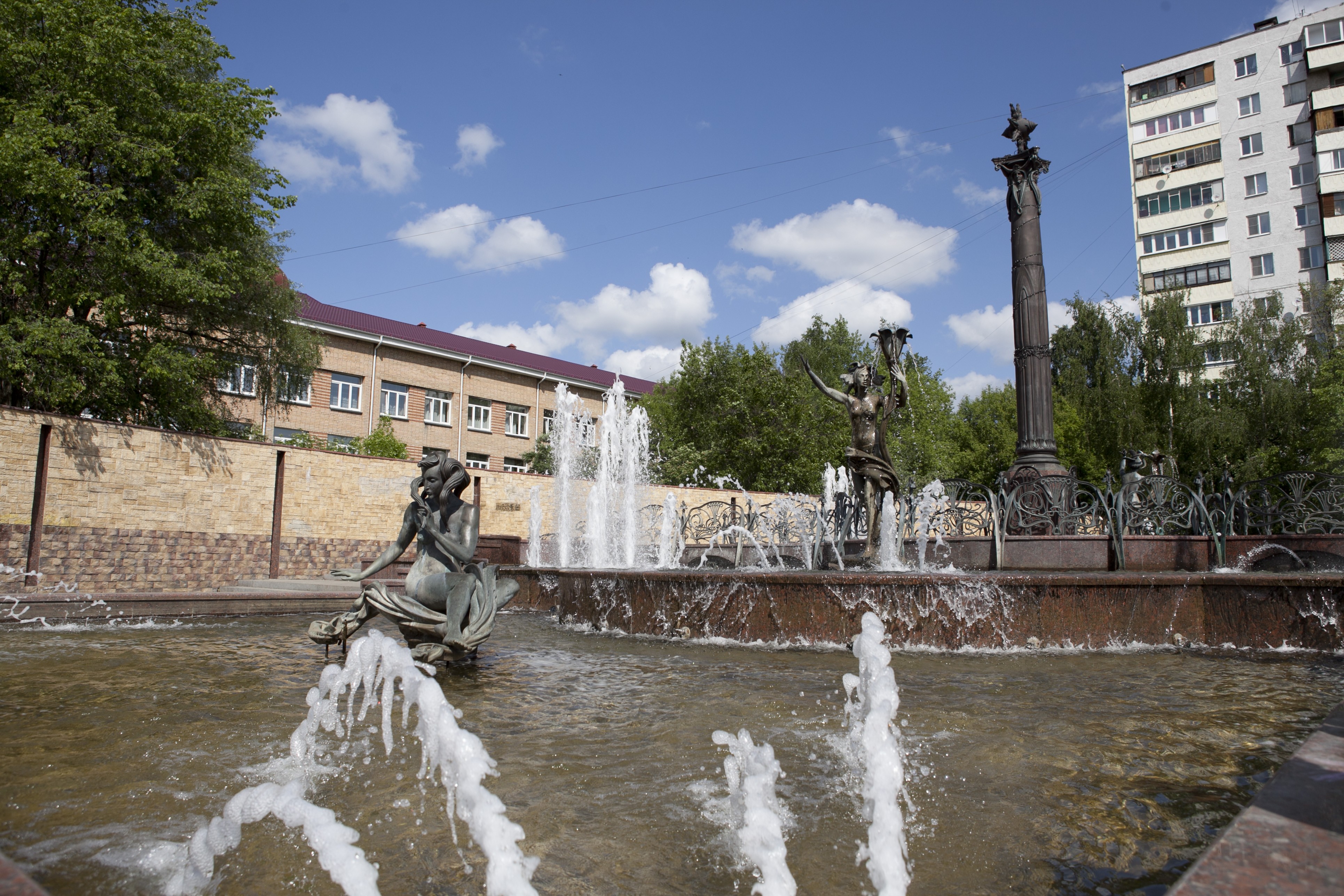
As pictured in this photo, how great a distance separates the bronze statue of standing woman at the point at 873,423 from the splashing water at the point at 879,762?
530 centimetres

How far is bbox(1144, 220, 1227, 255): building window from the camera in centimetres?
3941

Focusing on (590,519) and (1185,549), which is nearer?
(1185,549)

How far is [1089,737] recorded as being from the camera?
3920 mm

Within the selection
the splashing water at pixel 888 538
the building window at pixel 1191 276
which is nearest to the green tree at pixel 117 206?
the splashing water at pixel 888 538

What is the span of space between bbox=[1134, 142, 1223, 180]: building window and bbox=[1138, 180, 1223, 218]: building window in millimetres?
1088

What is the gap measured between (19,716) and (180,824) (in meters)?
2.36

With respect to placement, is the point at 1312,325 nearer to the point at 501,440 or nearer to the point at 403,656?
the point at 501,440

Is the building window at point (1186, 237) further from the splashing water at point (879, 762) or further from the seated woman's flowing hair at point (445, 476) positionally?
the seated woman's flowing hair at point (445, 476)

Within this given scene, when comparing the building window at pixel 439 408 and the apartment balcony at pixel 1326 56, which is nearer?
the apartment balcony at pixel 1326 56

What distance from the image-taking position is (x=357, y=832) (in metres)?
2.71

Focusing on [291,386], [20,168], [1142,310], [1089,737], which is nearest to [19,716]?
[1089,737]

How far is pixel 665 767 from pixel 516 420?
36453mm

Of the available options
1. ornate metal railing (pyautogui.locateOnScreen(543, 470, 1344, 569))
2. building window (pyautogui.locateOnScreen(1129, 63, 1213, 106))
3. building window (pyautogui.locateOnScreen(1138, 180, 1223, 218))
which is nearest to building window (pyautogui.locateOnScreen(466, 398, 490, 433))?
ornate metal railing (pyautogui.locateOnScreen(543, 470, 1344, 569))

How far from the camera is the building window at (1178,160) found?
3978 centimetres
